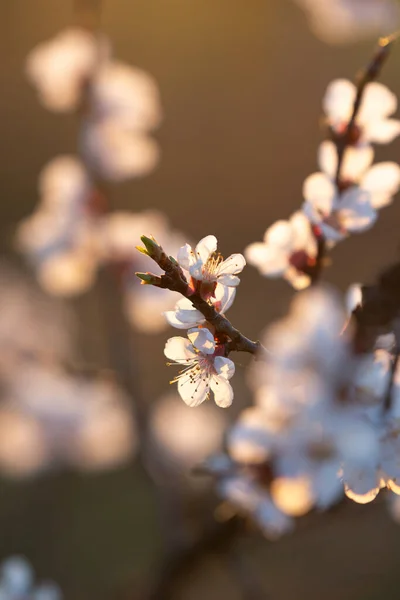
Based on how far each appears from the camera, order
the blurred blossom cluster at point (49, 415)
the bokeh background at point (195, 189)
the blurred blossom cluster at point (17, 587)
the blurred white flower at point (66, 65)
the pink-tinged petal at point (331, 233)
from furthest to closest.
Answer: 1. the bokeh background at point (195, 189)
2. the blurred blossom cluster at point (49, 415)
3. the blurred white flower at point (66, 65)
4. the blurred blossom cluster at point (17, 587)
5. the pink-tinged petal at point (331, 233)

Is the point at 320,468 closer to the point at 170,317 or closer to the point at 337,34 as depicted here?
the point at 170,317

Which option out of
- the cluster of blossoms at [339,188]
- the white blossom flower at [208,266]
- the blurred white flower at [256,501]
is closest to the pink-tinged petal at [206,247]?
the white blossom flower at [208,266]

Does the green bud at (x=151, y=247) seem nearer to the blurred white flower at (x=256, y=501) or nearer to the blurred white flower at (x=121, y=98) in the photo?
the blurred white flower at (x=256, y=501)

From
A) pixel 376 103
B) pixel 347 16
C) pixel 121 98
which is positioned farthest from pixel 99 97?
pixel 376 103

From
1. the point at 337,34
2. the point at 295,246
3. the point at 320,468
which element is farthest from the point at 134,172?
the point at 320,468

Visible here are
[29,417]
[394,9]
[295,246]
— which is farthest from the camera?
[29,417]

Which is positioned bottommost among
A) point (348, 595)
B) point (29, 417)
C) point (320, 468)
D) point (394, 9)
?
point (348, 595)
